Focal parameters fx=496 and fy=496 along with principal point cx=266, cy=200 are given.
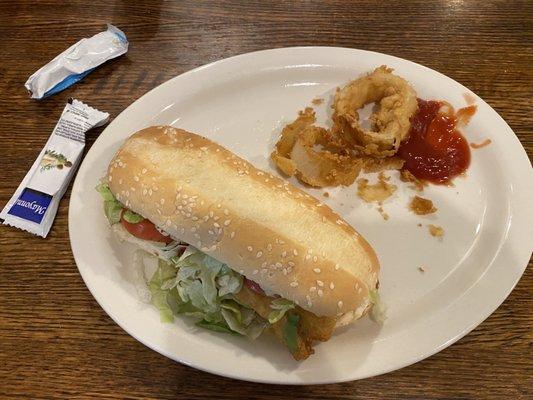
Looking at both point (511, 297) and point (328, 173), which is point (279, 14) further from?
point (511, 297)

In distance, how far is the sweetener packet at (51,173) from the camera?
71.3 inches

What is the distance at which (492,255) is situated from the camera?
165cm

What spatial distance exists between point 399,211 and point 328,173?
300 mm

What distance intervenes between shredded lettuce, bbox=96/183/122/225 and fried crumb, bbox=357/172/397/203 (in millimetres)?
880

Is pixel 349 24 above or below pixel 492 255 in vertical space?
above

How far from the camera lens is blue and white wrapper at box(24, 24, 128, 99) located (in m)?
2.15

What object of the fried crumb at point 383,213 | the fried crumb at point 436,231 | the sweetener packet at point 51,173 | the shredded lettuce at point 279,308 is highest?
the fried crumb at point 436,231

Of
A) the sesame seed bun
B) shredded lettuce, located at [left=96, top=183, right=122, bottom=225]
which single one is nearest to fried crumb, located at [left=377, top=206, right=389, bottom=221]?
the sesame seed bun

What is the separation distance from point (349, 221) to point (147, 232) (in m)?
0.72

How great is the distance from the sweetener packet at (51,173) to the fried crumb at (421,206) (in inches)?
50.4

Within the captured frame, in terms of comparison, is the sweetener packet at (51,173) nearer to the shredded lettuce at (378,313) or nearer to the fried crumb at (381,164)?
the fried crumb at (381,164)

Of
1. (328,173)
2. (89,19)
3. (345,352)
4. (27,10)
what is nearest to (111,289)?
(345,352)

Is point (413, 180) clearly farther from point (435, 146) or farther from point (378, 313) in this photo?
point (378, 313)

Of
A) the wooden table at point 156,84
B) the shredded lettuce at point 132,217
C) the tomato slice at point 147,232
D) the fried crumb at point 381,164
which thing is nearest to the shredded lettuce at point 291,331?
the wooden table at point 156,84
